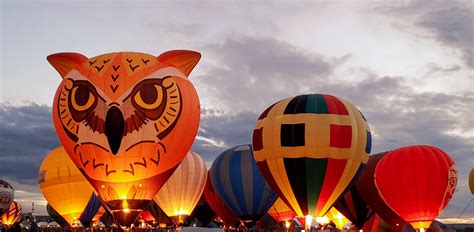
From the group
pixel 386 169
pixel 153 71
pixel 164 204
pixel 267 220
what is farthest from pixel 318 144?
pixel 267 220

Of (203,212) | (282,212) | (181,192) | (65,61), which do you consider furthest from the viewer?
(203,212)

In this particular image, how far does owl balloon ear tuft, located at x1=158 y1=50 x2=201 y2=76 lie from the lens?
18297 millimetres

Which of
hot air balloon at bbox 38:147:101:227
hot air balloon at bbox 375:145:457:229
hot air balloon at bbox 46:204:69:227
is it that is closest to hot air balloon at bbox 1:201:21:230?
hot air balloon at bbox 46:204:69:227

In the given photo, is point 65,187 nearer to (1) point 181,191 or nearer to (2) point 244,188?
(1) point 181,191

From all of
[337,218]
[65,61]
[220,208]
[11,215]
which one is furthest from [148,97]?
[11,215]

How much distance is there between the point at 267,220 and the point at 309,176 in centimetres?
1824

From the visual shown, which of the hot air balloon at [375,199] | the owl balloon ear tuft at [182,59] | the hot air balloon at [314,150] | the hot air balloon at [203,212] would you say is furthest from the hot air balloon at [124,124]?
the hot air balloon at [203,212]

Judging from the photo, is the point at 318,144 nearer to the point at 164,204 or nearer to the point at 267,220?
the point at 164,204

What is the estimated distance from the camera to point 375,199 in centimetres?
2291

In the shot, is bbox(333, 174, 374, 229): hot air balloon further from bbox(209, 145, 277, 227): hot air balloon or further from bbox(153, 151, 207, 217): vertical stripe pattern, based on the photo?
bbox(153, 151, 207, 217): vertical stripe pattern

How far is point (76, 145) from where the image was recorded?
17438 mm

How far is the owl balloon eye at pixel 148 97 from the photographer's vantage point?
671 inches

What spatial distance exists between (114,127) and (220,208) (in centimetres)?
1393

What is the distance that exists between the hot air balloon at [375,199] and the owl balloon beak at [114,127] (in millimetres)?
9520
